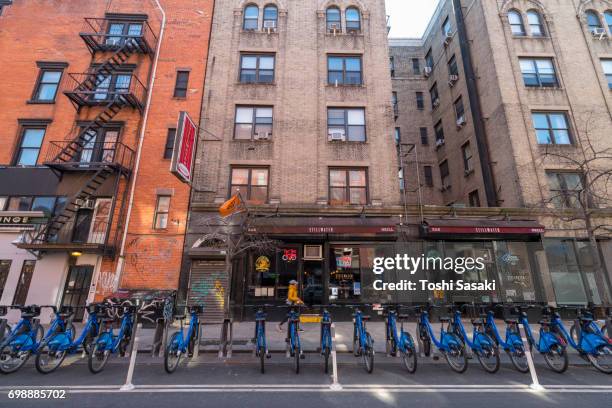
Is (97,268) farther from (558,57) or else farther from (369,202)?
(558,57)

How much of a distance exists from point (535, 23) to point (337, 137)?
53.3 feet

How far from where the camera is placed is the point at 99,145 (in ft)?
49.9

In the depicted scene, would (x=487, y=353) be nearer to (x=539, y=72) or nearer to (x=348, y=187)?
(x=348, y=187)

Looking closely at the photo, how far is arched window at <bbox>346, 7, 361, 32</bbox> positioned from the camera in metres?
18.3

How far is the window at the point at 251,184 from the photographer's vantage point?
1477 centimetres

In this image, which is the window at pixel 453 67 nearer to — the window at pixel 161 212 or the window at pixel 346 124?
the window at pixel 346 124

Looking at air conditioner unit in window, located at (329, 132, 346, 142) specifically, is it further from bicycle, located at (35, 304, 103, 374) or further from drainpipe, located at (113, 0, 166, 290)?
bicycle, located at (35, 304, 103, 374)

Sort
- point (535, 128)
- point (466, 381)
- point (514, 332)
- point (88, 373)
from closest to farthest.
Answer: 1. point (466, 381)
2. point (88, 373)
3. point (514, 332)
4. point (535, 128)

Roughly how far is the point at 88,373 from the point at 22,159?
14990 mm

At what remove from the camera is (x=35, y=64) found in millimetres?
16781

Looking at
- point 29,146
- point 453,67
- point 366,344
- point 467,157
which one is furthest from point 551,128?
point 29,146

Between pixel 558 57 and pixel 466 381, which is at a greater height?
pixel 558 57

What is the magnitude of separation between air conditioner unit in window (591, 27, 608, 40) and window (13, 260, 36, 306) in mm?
Answer: 35185

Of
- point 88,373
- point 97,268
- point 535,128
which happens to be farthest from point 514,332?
point 97,268
